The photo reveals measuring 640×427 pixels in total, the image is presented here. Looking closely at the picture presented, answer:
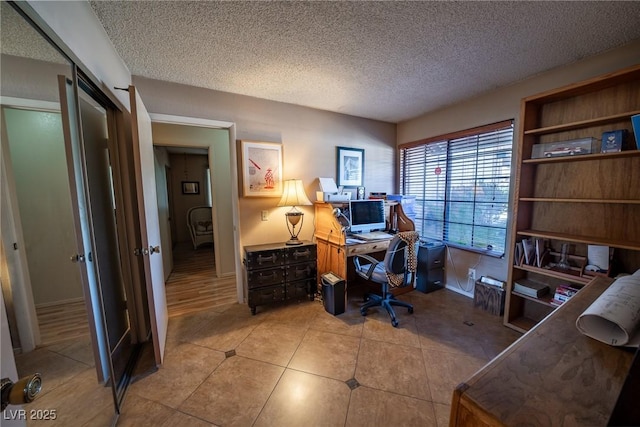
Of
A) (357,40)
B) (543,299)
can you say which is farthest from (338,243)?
(543,299)

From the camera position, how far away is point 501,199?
2559 mm

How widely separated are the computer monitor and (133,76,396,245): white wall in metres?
0.56

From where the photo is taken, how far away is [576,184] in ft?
6.59

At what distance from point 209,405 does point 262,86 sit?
8.76 ft

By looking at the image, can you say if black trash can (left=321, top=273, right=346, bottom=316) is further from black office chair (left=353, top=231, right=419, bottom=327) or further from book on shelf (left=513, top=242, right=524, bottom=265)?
book on shelf (left=513, top=242, right=524, bottom=265)

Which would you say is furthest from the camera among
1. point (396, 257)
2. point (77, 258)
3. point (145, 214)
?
point (396, 257)

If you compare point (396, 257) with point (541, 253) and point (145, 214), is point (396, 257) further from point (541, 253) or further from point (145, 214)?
point (145, 214)

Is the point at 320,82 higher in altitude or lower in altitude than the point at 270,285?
higher

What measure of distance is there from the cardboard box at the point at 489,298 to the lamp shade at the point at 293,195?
2.17 meters

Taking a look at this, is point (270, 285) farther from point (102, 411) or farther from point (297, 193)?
point (102, 411)

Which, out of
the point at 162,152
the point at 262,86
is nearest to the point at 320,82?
the point at 262,86

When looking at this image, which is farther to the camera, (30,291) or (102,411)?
(102,411)

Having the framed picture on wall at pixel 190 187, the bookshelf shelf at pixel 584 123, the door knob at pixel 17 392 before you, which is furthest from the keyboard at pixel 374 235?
the framed picture on wall at pixel 190 187

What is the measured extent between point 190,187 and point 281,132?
14.0 feet
